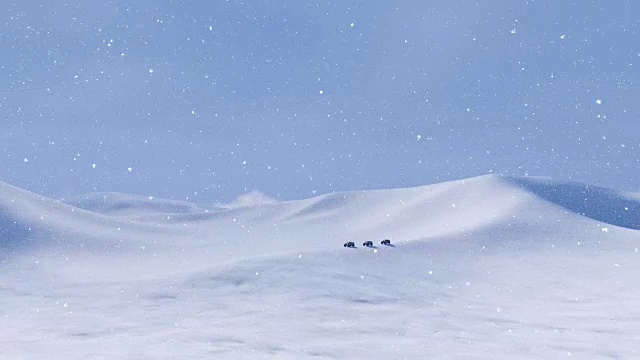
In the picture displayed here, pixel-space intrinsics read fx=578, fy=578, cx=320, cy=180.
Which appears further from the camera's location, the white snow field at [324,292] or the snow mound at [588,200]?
the snow mound at [588,200]

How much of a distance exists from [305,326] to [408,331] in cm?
128

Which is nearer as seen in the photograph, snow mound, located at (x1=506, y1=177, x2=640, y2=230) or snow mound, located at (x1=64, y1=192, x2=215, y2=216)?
snow mound, located at (x1=506, y1=177, x2=640, y2=230)

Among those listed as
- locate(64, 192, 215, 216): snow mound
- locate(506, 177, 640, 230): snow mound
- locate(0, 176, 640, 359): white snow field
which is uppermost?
locate(64, 192, 215, 216): snow mound

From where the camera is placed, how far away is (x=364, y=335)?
681 centimetres

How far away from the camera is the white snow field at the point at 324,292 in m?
6.37

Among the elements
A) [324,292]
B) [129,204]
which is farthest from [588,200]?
[129,204]

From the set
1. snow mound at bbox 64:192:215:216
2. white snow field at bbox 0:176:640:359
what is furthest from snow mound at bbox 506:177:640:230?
snow mound at bbox 64:192:215:216

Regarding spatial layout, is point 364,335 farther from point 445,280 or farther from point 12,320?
point 445,280

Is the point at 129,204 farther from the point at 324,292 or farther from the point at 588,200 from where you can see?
the point at 324,292

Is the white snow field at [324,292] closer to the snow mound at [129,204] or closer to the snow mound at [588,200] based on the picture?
the snow mound at [588,200]

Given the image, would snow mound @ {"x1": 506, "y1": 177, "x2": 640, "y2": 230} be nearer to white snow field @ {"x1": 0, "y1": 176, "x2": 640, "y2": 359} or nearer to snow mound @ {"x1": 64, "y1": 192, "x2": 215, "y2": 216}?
white snow field @ {"x1": 0, "y1": 176, "x2": 640, "y2": 359}

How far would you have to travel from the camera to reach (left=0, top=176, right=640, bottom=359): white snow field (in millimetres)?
6367

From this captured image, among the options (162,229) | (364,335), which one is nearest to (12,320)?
(364,335)

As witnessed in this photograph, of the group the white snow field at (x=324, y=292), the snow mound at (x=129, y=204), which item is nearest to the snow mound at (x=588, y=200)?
the white snow field at (x=324, y=292)
